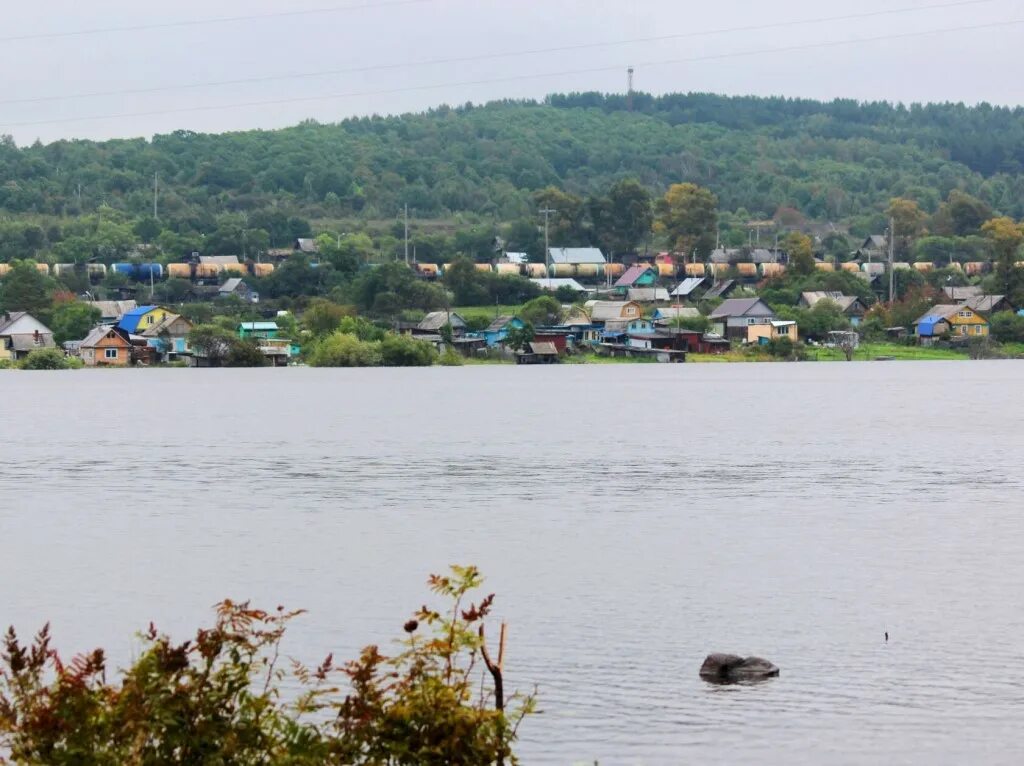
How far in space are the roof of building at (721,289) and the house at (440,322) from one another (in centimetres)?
2483

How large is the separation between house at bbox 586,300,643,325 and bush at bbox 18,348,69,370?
1368 inches

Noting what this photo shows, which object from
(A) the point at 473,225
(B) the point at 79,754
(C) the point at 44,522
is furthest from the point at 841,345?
(B) the point at 79,754

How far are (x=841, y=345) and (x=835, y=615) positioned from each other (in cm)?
9364

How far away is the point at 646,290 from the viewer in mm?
127438

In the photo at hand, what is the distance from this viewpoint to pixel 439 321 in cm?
10450

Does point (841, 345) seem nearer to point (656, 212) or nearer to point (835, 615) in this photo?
point (656, 212)

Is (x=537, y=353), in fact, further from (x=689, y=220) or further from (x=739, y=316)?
(x=689, y=220)

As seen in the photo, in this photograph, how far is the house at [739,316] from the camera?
109750mm

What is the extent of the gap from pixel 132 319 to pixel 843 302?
161ft

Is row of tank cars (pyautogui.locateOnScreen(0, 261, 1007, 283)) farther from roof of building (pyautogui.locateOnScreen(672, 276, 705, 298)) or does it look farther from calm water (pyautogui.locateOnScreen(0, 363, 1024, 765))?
calm water (pyautogui.locateOnScreen(0, 363, 1024, 765))

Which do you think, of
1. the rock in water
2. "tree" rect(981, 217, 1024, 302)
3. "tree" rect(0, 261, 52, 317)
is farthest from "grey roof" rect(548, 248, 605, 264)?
the rock in water

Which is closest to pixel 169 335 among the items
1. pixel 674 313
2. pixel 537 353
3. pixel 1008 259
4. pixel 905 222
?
pixel 537 353

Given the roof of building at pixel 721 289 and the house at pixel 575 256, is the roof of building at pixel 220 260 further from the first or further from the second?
the roof of building at pixel 721 289

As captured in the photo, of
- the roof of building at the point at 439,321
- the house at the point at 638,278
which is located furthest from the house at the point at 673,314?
the house at the point at 638,278
